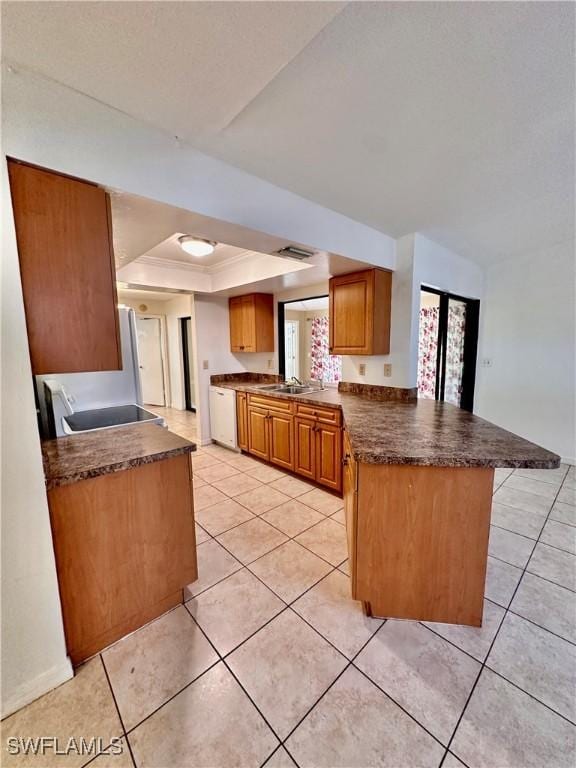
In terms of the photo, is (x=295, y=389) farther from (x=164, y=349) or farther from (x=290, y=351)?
(x=164, y=349)

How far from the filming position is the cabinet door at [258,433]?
138 inches

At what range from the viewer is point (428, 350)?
3631 millimetres

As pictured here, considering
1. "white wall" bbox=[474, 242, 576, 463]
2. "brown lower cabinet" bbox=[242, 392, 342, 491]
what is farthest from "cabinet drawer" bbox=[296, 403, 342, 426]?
"white wall" bbox=[474, 242, 576, 463]

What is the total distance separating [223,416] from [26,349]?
3.02 metres

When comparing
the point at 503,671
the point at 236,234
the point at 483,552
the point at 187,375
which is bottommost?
the point at 503,671

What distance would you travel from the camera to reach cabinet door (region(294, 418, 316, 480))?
2.96 m

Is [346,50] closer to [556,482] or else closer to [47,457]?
[47,457]

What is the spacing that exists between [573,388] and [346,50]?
12.8ft

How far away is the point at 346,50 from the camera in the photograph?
41.6 inches

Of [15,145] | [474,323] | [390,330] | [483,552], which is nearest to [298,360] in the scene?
[390,330]

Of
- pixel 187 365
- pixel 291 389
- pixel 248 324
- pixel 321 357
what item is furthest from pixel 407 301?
pixel 187 365

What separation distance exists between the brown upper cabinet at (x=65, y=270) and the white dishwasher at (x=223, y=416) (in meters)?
2.56

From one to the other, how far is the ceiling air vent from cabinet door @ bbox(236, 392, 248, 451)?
1.89 m

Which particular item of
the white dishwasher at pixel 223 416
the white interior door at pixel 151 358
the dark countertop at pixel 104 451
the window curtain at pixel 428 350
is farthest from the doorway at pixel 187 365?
the dark countertop at pixel 104 451
